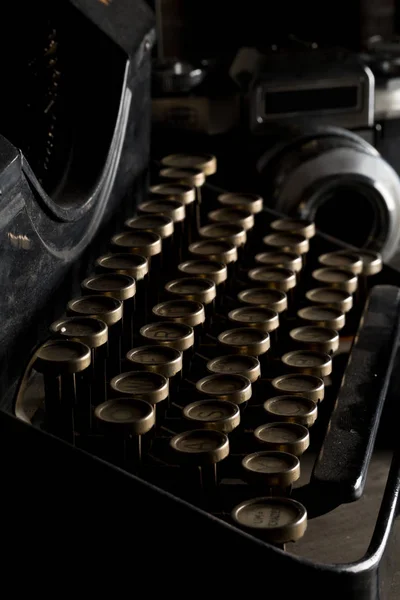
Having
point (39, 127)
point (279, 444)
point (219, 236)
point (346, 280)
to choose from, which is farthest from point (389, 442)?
point (39, 127)

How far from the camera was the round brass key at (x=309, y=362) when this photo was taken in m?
1.95

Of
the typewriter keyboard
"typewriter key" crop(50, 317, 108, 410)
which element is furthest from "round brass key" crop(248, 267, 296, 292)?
"typewriter key" crop(50, 317, 108, 410)

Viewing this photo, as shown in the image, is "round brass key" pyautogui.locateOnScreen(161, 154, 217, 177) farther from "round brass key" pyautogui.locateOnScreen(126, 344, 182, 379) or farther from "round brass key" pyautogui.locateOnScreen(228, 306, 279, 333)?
"round brass key" pyautogui.locateOnScreen(126, 344, 182, 379)

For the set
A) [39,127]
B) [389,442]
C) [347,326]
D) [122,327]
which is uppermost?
[39,127]

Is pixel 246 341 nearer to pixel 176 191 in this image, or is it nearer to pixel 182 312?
pixel 182 312

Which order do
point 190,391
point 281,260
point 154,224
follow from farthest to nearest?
point 281,260, point 154,224, point 190,391

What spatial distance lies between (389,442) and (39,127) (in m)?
1.01

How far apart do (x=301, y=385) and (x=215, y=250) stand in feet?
1.49

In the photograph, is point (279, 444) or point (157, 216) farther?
point (157, 216)

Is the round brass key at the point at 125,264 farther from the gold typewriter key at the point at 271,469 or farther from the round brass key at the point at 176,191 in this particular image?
the gold typewriter key at the point at 271,469

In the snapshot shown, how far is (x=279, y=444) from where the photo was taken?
167 cm

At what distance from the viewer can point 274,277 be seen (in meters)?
2.24

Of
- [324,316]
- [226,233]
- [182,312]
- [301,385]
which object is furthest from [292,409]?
[226,233]

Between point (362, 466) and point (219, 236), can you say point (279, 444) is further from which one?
point (219, 236)
